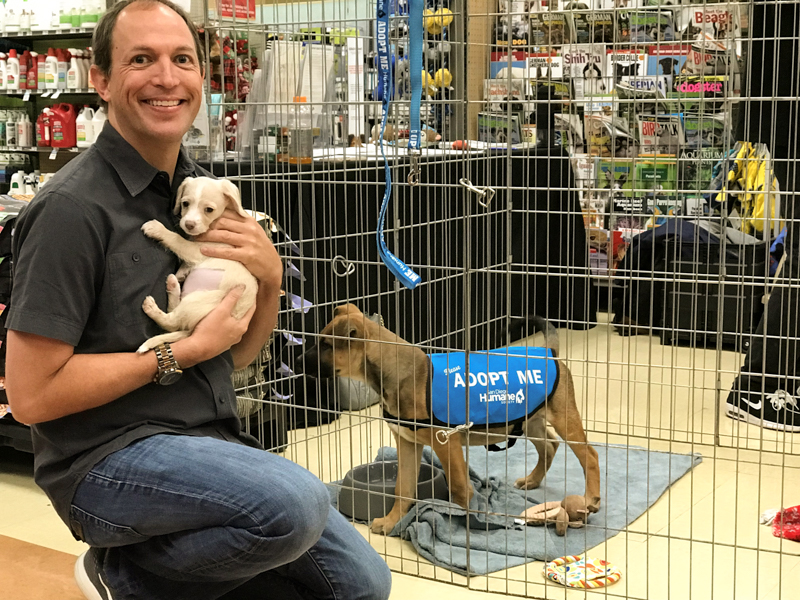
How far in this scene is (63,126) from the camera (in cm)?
469

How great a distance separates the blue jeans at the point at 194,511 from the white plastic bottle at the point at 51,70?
3485 millimetres

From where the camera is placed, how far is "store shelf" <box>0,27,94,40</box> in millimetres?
4508

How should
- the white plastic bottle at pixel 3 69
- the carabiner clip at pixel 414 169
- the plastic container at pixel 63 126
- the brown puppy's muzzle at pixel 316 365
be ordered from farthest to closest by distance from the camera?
the white plastic bottle at pixel 3 69
the plastic container at pixel 63 126
the brown puppy's muzzle at pixel 316 365
the carabiner clip at pixel 414 169

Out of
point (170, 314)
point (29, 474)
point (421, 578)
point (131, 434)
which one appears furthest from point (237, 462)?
point (29, 474)

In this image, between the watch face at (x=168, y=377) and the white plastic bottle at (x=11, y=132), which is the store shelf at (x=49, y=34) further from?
the watch face at (x=168, y=377)

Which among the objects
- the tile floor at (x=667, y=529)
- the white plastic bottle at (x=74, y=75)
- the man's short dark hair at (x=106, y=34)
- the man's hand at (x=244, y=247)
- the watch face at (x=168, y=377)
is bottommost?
the tile floor at (x=667, y=529)

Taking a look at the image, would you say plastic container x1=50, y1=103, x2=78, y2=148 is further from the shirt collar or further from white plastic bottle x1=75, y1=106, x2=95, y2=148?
the shirt collar

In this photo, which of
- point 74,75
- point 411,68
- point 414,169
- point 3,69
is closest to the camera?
point 411,68

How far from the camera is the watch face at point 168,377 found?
5.25ft

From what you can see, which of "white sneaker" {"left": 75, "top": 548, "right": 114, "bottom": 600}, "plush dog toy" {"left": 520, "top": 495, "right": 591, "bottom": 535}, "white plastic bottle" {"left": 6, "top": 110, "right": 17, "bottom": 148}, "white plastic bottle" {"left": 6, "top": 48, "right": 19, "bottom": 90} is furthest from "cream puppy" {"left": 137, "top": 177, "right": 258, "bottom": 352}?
"white plastic bottle" {"left": 6, "top": 110, "right": 17, "bottom": 148}

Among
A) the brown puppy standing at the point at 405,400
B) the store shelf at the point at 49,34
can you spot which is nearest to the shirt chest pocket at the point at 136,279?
the brown puppy standing at the point at 405,400

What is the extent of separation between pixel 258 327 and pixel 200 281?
21cm

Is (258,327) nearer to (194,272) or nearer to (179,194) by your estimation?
(194,272)

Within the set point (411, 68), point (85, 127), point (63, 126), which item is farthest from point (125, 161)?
point (63, 126)
